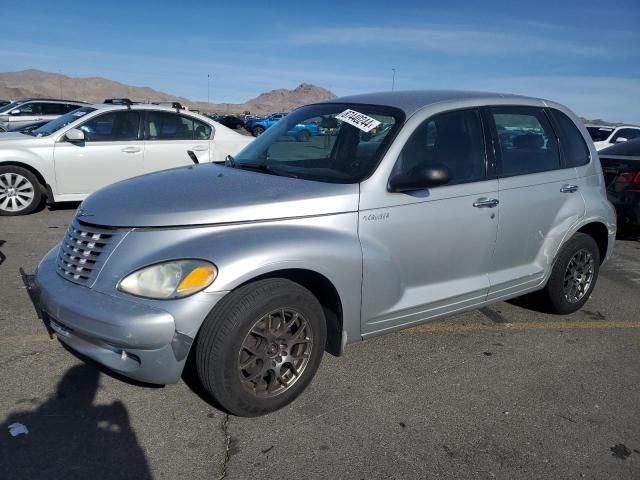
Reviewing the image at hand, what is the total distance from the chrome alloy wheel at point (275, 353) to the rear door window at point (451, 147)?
46.8 inches

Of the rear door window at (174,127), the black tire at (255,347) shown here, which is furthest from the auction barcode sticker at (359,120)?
the rear door window at (174,127)

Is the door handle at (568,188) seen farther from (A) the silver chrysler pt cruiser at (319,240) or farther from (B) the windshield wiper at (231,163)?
(B) the windshield wiper at (231,163)

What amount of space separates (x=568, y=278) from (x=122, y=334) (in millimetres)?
3636

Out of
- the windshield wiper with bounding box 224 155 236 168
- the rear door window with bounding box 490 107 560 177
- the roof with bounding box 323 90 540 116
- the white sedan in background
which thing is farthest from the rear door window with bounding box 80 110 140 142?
the rear door window with bounding box 490 107 560 177

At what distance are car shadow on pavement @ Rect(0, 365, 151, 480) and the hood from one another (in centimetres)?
103

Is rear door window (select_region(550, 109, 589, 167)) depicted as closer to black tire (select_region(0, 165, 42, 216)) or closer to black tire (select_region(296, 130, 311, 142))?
black tire (select_region(296, 130, 311, 142))

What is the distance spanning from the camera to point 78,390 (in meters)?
3.19

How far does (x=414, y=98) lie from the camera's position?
3.84m

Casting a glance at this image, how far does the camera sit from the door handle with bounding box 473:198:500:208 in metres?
3.69

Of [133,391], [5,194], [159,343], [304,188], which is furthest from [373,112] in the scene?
[5,194]

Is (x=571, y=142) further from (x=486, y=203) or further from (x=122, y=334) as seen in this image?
(x=122, y=334)

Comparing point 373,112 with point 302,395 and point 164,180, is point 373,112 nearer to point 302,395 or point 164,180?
point 164,180

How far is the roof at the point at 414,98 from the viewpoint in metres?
3.71

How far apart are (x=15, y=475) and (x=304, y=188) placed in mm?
2021
